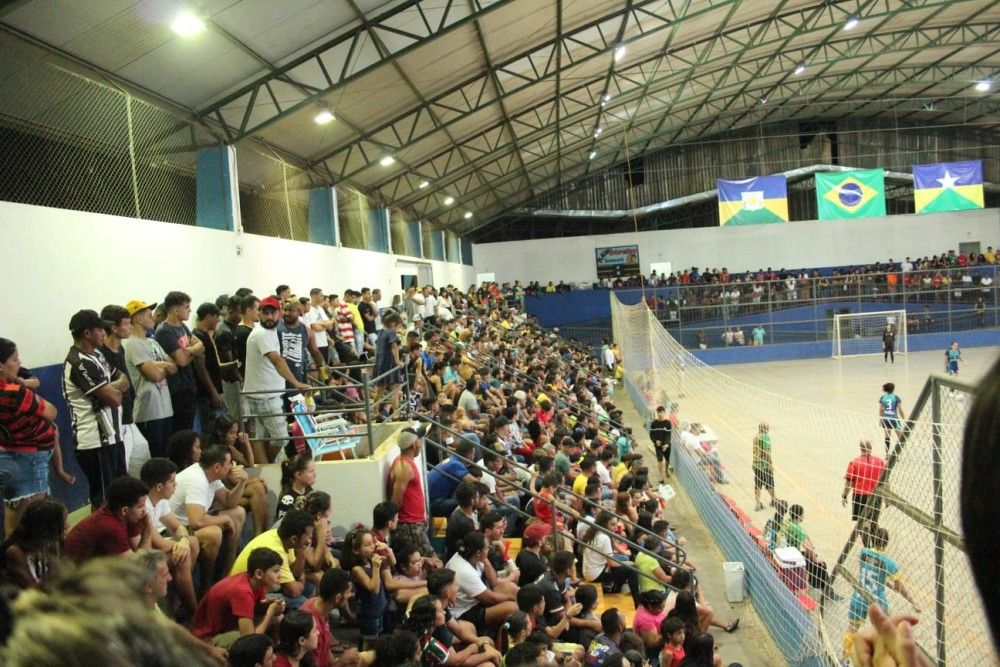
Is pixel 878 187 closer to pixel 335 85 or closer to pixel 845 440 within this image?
pixel 845 440

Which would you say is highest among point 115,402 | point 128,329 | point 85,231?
point 85,231

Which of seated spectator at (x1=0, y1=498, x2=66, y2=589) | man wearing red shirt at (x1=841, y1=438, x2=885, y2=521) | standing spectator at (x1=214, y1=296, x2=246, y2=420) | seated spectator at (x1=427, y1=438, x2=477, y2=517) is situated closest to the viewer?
seated spectator at (x1=0, y1=498, x2=66, y2=589)

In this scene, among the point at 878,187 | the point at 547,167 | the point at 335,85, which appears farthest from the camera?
the point at 547,167

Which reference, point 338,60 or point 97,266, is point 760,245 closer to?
point 338,60

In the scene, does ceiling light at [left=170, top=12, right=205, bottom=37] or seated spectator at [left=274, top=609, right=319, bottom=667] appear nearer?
seated spectator at [left=274, top=609, right=319, bottom=667]

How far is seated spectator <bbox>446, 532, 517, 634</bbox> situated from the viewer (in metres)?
5.56

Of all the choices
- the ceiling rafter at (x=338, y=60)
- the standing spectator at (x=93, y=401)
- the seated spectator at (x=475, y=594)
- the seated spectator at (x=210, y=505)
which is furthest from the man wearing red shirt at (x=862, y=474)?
the ceiling rafter at (x=338, y=60)

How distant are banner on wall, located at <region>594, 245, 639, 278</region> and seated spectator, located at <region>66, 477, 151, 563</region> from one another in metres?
36.4

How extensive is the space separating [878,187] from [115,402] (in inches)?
1012

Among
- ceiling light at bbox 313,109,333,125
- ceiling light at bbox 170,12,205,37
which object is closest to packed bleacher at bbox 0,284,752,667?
ceiling light at bbox 170,12,205,37

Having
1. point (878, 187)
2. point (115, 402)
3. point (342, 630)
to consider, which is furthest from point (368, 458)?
point (878, 187)

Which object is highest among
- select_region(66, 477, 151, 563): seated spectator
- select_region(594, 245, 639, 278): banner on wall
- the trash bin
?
select_region(594, 245, 639, 278): banner on wall

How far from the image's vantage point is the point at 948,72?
95.7 feet

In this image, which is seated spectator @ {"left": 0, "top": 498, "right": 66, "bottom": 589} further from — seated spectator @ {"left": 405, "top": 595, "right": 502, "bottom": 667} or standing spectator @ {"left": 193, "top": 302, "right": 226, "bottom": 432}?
standing spectator @ {"left": 193, "top": 302, "right": 226, "bottom": 432}
